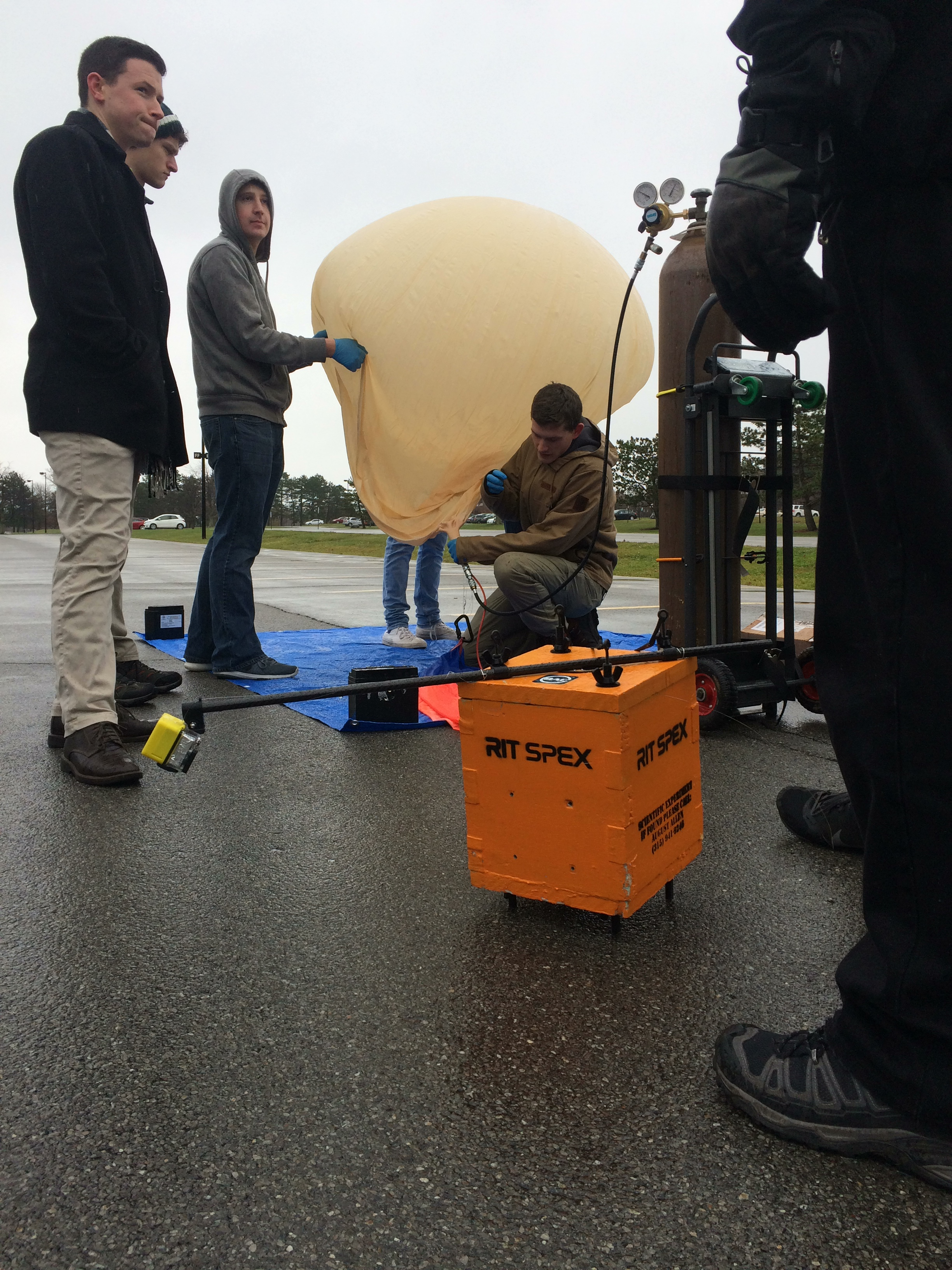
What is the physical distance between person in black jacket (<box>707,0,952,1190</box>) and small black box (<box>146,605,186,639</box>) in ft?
19.2

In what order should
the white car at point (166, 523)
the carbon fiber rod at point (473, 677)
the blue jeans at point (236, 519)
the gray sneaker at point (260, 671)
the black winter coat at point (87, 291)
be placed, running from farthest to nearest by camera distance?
the white car at point (166, 523) < the gray sneaker at point (260, 671) < the blue jeans at point (236, 519) < the black winter coat at point (87, 291) < the carbon fiber rod at point (473, 677)

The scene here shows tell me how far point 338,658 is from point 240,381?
173 centimetres

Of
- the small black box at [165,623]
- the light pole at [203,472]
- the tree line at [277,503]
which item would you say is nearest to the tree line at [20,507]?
the tree line at [277,503]

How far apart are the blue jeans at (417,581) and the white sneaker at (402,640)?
0.13 ft

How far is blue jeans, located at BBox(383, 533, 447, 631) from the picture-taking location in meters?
5.99

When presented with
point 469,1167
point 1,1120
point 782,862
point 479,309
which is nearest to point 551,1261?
point 469,1167

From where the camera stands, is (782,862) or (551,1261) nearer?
(551,1261)

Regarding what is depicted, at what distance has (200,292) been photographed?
4.65m

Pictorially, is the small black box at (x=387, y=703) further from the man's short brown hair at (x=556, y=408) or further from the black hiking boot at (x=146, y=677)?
the man's short brown hair at (x=556, y=408)

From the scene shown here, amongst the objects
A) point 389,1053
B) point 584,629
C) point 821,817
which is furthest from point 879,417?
point 584,629

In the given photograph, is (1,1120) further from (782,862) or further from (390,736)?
(390,736)

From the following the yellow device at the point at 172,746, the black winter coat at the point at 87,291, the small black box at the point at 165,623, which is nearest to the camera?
the yellow device at the point at 172,746

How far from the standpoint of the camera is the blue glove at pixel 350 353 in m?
4.45

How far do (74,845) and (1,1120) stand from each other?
1.25 meters
